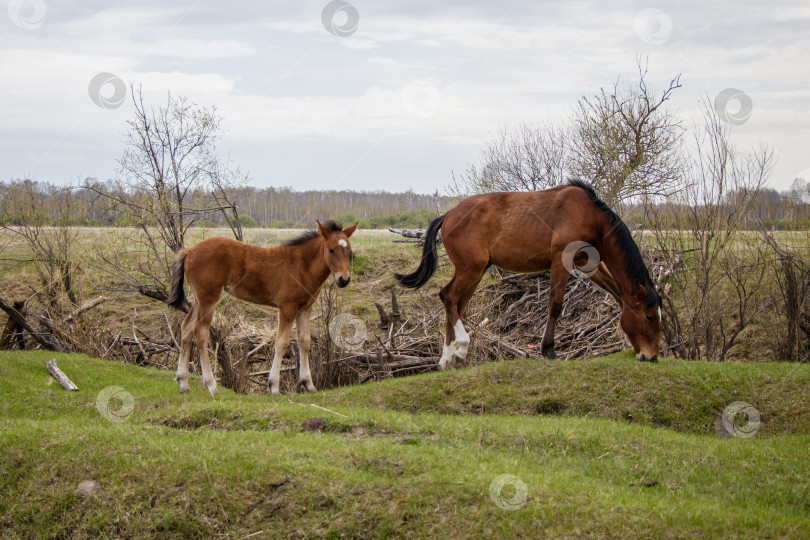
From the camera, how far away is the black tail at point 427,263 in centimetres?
1230

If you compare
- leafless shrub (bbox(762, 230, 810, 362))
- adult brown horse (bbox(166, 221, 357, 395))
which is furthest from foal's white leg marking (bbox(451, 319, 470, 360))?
leafless shrub (bbox(762, 230, 810, 362))

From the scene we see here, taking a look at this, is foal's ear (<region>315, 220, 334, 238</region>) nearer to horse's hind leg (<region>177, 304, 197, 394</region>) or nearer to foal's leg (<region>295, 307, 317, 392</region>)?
foal's leg (<region>295, 307, 317, 392</region>)

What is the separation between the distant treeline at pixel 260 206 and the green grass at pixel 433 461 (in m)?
7.84

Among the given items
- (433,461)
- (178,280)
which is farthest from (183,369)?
(433,461)

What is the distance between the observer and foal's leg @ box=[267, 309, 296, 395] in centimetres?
1132

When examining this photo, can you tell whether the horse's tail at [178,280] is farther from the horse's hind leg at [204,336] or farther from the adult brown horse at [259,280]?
the horse's hind leg at [204,336]

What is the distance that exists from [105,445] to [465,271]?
20.5ft

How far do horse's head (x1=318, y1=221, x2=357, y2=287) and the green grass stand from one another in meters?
1.96

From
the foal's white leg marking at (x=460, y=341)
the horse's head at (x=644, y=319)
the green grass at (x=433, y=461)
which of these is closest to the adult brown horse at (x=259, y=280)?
the green grass at (x=433, y=461)

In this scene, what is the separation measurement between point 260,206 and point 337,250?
39.0 meters

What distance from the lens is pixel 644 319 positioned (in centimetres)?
1112

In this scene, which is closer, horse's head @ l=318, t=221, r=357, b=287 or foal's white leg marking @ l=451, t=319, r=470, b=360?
horse's head @ l=318, t=221, r=357, b=287

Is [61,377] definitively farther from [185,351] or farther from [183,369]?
[185,351]

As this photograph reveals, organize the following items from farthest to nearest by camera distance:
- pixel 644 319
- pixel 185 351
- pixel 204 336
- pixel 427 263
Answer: pixel 427 263 → pixel 185 351 → pixel 204 336 → pixel 644 319
